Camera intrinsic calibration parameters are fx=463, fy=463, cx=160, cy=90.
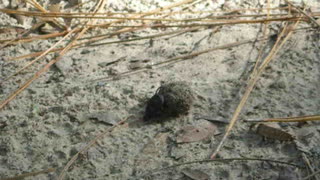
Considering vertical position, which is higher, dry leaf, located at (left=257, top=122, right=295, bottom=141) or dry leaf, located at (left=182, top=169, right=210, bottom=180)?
dry leaf, located at (left=257, top=122, right=295, bottom=141)

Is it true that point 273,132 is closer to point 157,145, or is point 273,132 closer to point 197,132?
point 197,132

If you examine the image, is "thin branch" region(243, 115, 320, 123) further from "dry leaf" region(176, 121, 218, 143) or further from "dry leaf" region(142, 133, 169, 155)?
"dry leaf" region(142, 133, 169, 155)

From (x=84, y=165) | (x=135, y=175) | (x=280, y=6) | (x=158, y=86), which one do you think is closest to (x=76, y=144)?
(x=84, y=165)

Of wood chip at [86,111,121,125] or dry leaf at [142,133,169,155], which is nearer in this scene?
dry leaf at [142,133,169,155]

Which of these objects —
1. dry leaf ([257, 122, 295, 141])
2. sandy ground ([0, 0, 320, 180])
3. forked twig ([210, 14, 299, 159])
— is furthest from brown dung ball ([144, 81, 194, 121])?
dry leaf ([257, 122, 295, 141])

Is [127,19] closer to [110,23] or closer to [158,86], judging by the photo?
[110,23]

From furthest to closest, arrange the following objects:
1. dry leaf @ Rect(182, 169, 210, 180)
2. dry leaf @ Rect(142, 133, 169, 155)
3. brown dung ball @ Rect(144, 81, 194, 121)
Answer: brown dung ball @ Rect(144, 81, 194, 121) < dry leaf @ Rect(142, 133, 169, 155) < dry leaf @ Rect(182, 169, 210, 180)

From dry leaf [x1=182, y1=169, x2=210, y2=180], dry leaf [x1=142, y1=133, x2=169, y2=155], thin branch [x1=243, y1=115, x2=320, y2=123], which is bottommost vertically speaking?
dry leaf [x1=182, y1=169, x2=210, y2=180]
